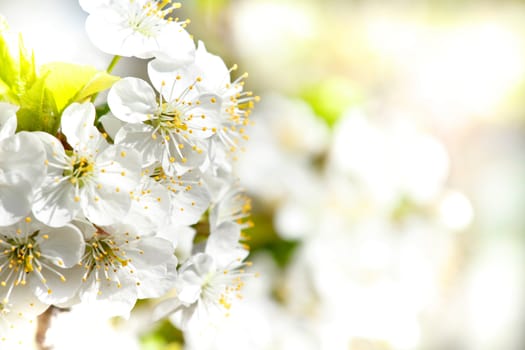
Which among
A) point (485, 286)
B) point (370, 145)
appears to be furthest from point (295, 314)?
point (485, 286)

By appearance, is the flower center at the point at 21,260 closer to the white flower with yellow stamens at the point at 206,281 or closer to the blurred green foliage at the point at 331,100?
the white flower with yellow stamens at the point at 206,281

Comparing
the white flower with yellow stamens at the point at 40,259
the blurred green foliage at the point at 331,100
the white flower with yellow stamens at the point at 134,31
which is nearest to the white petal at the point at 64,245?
the white flower with yellow stamens at the point at 40,259

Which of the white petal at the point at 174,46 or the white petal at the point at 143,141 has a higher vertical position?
the white petal at the point at 174,46

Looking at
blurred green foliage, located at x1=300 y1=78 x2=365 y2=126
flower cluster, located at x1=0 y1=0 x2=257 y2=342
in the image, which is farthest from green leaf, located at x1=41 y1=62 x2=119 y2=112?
blurred green foliage, located at x1=300 y1=78 x2=365 y2=126

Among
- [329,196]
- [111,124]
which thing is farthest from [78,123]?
[329,196]

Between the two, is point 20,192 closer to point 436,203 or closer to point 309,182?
point 309,182

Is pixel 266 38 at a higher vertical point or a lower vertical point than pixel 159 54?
lower

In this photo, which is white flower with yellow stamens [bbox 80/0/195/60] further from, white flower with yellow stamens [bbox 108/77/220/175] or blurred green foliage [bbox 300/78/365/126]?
blurred green foliage [bbox 300/78/365/126]
